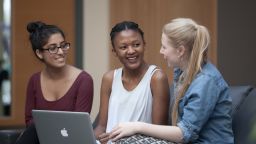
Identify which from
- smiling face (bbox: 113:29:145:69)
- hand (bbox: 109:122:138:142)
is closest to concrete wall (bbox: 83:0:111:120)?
smiling face (bbox: 113:29:145:69)

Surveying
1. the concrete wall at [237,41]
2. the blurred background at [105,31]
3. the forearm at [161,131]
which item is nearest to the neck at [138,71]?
the forearm at [161,131]

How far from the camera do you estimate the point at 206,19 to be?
16.8ft

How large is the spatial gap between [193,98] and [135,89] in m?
0.43

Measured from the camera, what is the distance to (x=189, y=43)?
2609 mm

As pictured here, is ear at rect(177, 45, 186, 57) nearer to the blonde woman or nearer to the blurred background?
the blonde woman

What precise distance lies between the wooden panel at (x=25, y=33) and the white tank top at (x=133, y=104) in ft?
7.08

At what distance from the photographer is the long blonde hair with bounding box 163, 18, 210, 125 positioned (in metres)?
2.59

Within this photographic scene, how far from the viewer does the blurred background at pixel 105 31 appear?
5.02 meters

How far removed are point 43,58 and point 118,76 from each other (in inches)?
18.8

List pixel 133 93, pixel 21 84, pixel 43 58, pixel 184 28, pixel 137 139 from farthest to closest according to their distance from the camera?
1. pixel 21 84
2. pixel 43 58
3. pixel 133 93
4. pixel 184 28
5. pixel 137 139

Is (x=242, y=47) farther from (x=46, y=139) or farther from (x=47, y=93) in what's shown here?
(x=46, y=139)

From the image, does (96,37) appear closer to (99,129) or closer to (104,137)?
(99,129)

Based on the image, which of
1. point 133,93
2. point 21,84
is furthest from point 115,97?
point 21,84

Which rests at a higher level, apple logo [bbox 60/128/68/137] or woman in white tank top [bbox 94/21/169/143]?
woman in white tank top [bbox 94/21/169/143]
